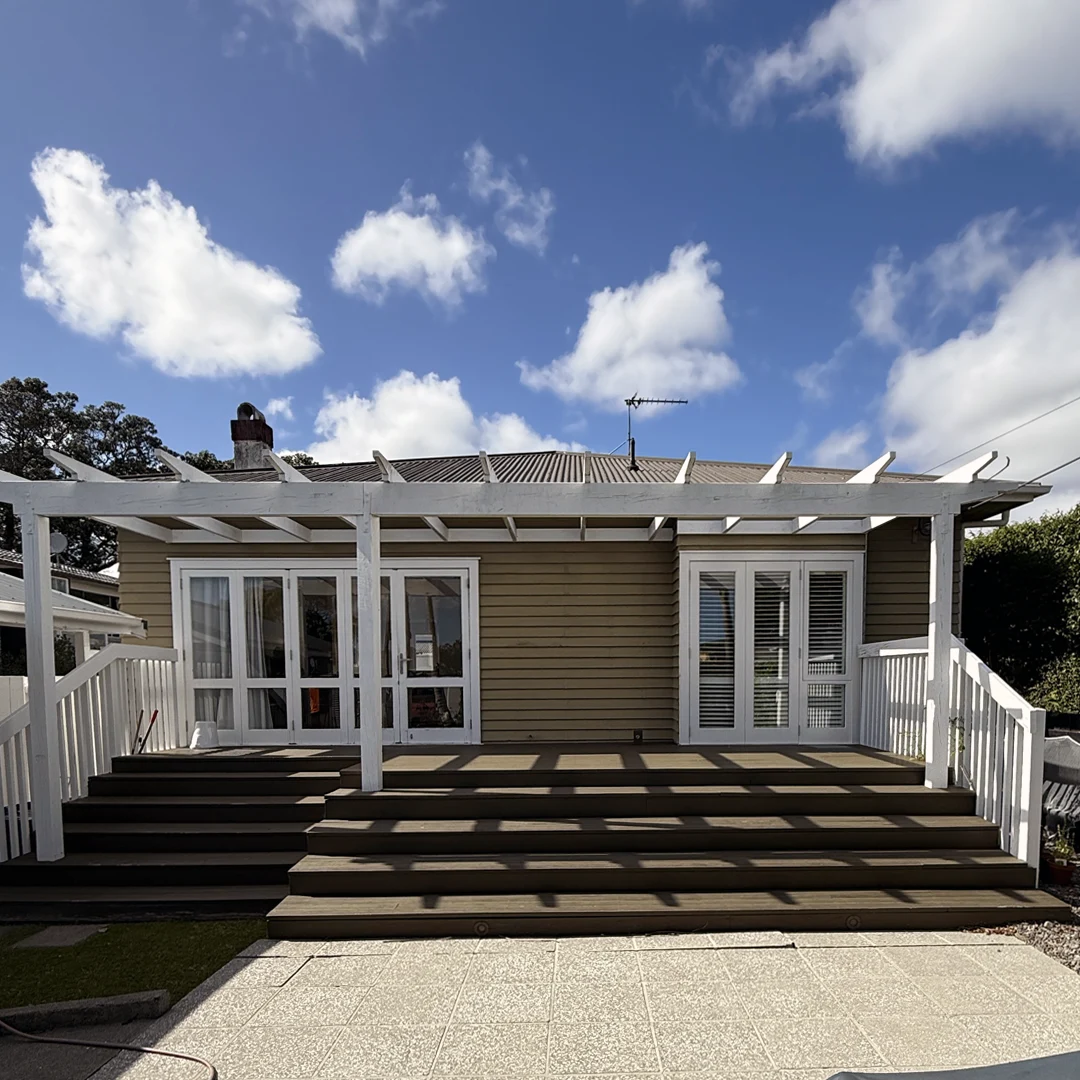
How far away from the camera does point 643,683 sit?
6.31m

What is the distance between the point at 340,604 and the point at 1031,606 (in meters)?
9.87

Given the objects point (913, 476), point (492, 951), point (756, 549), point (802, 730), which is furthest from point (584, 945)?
point (913, 476)

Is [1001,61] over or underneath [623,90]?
underneath

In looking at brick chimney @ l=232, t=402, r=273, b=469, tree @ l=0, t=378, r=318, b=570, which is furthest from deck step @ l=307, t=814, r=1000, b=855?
tree @ l=0, t=378, r=318, b=570

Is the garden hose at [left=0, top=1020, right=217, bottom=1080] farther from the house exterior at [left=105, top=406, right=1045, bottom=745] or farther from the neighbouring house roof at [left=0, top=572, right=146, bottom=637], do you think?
the neighbouring house roof at [left=0, top=572, right=146, bottom=637]

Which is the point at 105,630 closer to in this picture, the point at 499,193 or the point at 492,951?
the point at 492,951

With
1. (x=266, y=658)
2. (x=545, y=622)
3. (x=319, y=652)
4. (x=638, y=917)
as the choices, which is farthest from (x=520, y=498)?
(x=266, y=658)

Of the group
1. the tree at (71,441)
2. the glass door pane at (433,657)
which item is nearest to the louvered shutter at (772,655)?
the glass door pane at (433,657)

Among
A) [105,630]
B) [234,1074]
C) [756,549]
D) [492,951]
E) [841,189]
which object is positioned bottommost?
[492,951]

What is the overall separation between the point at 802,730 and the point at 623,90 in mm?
7251

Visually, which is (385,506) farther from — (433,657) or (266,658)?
(266,658)

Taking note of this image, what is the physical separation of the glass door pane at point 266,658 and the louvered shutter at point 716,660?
4397 mm

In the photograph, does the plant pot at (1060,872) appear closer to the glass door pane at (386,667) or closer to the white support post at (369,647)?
the white support post at (369,647)

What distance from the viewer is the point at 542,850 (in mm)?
3953
